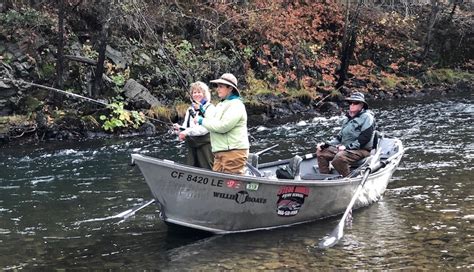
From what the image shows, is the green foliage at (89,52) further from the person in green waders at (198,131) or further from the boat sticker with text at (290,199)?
the boat sticker with text at (290,199)

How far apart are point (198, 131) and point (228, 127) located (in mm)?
594

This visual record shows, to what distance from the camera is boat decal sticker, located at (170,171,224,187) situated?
7539mm

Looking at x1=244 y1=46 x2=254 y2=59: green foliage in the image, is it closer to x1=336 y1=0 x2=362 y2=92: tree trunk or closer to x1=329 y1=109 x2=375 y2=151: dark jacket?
x1=336 y1=0 x2=362 y2=92: tree trunk

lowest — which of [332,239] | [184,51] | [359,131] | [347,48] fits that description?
[332,239]

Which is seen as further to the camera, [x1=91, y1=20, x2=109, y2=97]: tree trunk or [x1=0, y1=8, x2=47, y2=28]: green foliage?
[x1=91, y1=20, x2=109, y2=97]: tree trunk

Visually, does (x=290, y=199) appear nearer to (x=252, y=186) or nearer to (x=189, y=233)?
(x=252, y=186)

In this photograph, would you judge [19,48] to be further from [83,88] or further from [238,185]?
[238,185]

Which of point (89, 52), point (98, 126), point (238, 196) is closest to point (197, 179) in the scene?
point (238, 196)

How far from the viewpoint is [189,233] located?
8258mm

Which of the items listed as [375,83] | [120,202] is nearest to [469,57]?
[375,83]

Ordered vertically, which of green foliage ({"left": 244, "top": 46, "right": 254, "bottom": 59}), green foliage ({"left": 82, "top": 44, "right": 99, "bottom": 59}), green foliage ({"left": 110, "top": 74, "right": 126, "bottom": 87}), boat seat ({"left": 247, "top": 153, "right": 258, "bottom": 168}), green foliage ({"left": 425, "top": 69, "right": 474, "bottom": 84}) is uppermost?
green foliage ({"left": 244, "top": 46, "right": 254, "bottom": 59})

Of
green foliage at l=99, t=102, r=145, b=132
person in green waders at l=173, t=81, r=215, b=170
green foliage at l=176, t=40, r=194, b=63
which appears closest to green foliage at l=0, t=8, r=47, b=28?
green foliage at l=99, t=102, r=145, b=132

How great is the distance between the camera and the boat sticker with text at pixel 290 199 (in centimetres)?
822

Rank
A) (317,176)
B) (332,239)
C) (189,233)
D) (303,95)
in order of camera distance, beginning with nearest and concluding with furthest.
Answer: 1. (332,239)
2. (189,233)
3. (317,176)
4. (303,95)
